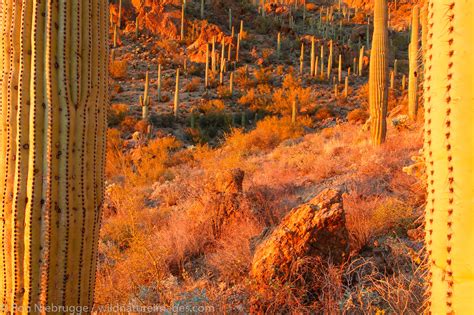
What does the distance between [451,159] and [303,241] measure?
2.22 meters

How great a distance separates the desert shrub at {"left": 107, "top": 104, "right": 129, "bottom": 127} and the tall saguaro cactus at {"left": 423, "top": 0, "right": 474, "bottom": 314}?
1988 cm

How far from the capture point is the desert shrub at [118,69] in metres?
27.5

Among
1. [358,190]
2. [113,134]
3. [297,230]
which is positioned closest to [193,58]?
[113,134]

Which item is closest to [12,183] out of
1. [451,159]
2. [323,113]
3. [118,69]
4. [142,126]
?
[451,159]

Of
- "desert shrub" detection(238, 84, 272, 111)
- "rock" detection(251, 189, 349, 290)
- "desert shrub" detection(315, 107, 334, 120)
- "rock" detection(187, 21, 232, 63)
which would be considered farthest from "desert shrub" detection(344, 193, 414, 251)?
"rock" detection(187, 21, 232, 63)

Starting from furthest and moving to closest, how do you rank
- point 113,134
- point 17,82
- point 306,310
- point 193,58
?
point 193,58 → point 113,134 → point 306,310 → point 17,82

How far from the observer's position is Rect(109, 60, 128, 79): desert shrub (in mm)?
27487

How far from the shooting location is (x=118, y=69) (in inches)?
1095

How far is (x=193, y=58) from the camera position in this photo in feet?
103

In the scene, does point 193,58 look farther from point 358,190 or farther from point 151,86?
point 358,190

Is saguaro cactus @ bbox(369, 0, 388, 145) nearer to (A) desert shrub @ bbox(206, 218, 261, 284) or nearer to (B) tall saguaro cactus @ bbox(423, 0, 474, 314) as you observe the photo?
(A) desert shrub @ bbox(206, 218, 261, 284)

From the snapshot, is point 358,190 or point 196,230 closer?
point 196,230

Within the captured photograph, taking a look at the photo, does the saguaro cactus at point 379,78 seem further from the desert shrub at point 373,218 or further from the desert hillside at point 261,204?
the desert shrub at point 373,218

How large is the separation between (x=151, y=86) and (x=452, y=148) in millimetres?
26521
